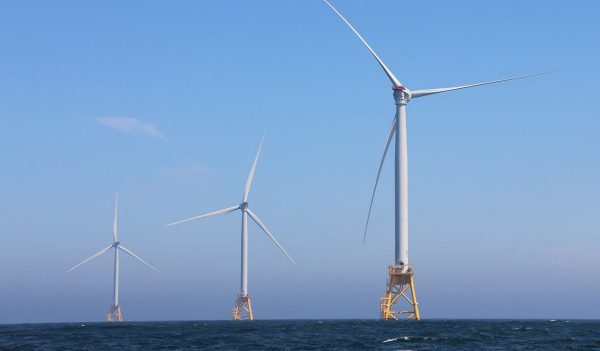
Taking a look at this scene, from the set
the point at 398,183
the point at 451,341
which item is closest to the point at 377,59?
the point at 398,183

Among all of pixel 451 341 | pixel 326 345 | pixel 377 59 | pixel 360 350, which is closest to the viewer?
pixel 360 350

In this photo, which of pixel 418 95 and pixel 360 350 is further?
pixel 418 95

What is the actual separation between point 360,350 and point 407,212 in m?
60.4

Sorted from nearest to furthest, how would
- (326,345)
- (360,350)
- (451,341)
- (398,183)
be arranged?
(360,350) < (326,345) < (451,341) < (398,183)

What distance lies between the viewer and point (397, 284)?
5305 inches

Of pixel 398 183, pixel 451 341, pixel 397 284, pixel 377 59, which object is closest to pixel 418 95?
pixel 377 59

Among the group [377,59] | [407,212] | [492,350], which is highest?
[377,59]

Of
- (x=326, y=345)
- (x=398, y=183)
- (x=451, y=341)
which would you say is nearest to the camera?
(x=326, y=345)

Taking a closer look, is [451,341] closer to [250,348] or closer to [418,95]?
[250,348]

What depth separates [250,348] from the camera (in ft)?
254

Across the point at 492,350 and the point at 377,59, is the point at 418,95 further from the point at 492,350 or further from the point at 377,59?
the point at 492,350

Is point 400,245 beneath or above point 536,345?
above

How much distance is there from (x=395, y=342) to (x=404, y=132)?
58.0 m

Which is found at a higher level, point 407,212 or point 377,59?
point 377,59
